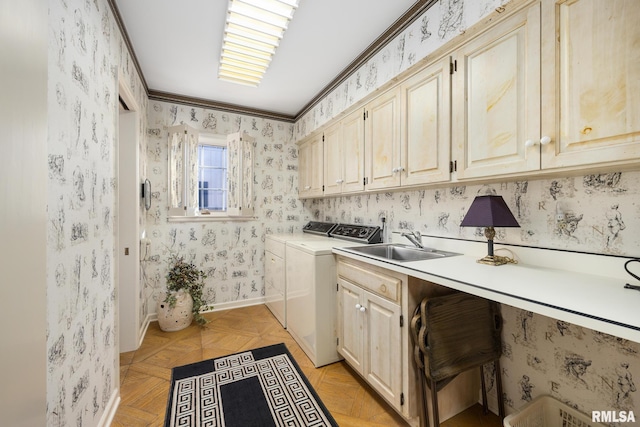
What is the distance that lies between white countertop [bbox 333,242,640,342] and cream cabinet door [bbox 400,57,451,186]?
0.59 metres

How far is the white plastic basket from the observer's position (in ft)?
4.04

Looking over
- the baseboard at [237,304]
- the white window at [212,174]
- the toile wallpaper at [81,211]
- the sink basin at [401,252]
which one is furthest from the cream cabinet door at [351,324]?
the white window at [212,174]

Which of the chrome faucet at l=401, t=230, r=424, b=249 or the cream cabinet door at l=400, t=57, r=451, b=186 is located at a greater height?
the cream cabinet door at l=400, t=57, r=451, b=186

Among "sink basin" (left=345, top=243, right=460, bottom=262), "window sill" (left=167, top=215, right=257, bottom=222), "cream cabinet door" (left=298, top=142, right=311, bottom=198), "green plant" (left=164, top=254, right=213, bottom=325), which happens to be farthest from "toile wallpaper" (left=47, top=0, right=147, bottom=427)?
"cream cabinet door" (left=298, top=142, right=311, bottom=198)

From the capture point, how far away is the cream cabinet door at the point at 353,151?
235 cm

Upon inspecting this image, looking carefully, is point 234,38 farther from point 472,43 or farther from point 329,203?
point 329,203

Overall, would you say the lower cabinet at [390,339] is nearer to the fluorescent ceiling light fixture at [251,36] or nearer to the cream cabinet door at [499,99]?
the cream cabinet door at [499,99]

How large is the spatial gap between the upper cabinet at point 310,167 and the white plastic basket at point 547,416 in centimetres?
238

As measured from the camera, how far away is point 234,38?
204 cm

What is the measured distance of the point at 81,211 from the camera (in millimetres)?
1245

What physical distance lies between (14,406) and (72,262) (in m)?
0.91

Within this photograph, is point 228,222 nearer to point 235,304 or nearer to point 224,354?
point 235,304

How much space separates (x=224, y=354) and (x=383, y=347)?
1.47 meters

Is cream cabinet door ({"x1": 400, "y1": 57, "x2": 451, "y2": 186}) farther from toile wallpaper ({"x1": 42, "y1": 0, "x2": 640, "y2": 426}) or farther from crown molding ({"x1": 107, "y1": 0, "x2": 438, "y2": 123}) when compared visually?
crown molding ({"x1": 107, "y1": 0, "x2": 438, "y2": 123})
